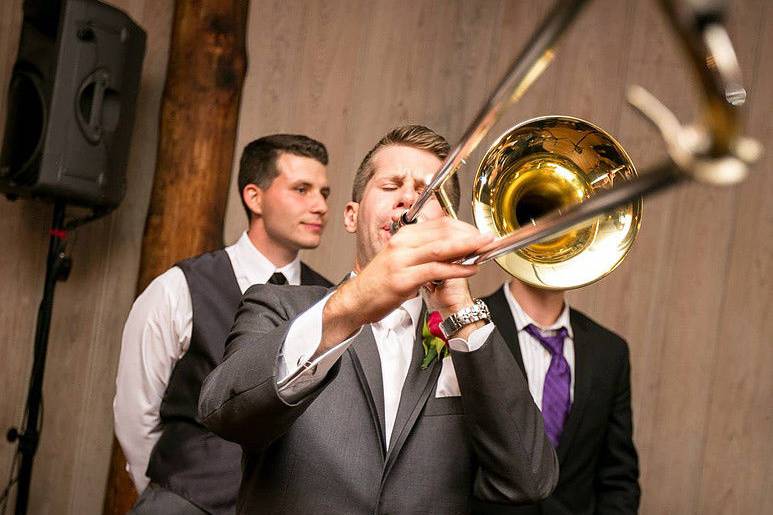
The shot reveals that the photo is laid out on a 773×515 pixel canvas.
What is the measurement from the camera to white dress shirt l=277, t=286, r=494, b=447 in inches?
53.7

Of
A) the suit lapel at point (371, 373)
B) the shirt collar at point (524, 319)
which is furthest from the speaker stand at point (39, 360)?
the suit lapel at point (371, 373)

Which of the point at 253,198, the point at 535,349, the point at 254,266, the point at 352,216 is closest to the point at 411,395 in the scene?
the point at 352,216

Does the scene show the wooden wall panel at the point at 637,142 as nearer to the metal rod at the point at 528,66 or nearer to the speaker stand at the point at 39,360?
the speaker stand at the point at 39,360

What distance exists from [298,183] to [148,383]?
2.90 feet

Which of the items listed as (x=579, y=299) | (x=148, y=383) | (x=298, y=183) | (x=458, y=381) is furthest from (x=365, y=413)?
(x=579, y=299)

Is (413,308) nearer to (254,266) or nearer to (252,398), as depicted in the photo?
(252,398)

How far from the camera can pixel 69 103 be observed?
3.06 m

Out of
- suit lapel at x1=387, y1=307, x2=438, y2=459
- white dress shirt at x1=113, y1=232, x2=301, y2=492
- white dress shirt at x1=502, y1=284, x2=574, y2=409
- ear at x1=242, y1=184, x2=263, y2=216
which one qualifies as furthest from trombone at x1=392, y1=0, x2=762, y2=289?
ear at x1=242, y1=184, x2=263, y2=216

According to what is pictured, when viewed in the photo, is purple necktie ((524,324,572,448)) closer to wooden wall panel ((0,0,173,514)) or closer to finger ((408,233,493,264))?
finger ((408,233,493,264))

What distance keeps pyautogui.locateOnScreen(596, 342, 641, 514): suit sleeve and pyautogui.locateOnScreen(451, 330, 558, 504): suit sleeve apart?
1.00 m

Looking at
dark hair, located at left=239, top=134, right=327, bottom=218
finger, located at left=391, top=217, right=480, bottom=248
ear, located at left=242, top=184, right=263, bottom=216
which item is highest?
dark hair, located at left=239, top=134, right=327, bottom=218

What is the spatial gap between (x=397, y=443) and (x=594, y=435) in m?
1.13

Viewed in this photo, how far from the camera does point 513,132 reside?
1657 millimetres

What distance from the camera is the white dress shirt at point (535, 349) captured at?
2.50 meters
